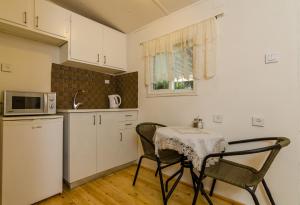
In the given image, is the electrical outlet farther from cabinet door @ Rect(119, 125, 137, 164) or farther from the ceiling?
the ceiling

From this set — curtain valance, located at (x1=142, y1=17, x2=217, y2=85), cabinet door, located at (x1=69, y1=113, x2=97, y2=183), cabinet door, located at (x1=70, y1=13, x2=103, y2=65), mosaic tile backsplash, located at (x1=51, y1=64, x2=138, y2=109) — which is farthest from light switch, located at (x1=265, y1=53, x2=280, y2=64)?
cabinet door, located at (x1=70, y1=13, x2=103, y2=65)

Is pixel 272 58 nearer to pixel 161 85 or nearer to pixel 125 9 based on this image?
pixel 161 85

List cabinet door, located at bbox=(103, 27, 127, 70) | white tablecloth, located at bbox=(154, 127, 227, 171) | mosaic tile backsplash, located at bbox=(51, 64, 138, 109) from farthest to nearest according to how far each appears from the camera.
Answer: cabinet door, located at bbox=(103, 27, 127, 70)
mosaic tile backsplash, located at bbox=(51, 64, 138, 109)
white tablecloth, located at bbox=(154, 127, 227, 171)

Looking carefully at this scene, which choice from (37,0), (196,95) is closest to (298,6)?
(196,95)

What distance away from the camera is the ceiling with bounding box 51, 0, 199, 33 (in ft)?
7.79

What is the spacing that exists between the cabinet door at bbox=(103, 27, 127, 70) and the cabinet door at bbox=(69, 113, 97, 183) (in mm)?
1072

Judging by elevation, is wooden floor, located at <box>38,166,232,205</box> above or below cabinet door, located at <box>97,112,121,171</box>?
below

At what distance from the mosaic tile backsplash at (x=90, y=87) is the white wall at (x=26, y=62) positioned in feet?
0.41

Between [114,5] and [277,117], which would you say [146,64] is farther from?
[277,117]

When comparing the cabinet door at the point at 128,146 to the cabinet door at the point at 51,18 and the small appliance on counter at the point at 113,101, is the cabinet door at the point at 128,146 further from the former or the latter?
the cabinet door at the point at 51,18

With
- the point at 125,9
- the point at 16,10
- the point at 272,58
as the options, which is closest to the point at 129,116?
the point at 125,9

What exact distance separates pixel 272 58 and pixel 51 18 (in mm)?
2614

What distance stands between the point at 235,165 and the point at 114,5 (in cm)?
265

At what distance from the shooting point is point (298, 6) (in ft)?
4.95
